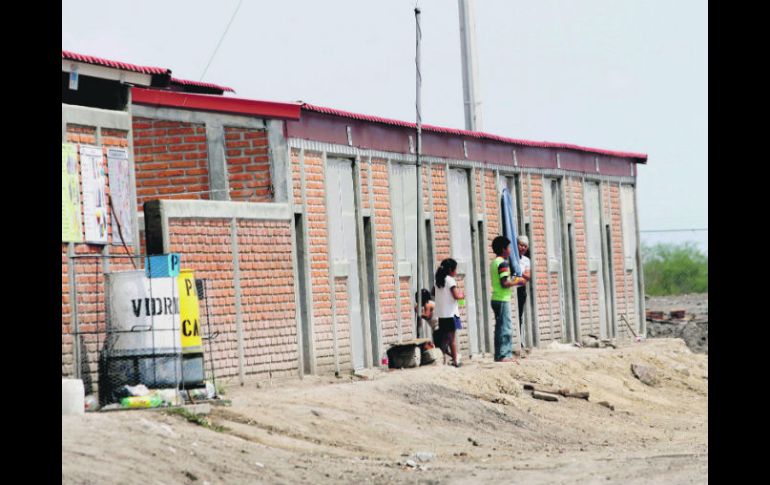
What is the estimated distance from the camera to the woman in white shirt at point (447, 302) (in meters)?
21.8

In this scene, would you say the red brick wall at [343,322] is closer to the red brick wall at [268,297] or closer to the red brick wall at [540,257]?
the red brick wall at [268,297]

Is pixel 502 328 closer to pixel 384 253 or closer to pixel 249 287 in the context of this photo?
pixel 384 253

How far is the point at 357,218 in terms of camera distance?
23500 millimetres

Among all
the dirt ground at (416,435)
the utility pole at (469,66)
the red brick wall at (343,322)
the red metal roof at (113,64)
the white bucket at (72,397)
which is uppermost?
the utility pole at (469,66)

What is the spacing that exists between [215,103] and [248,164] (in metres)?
0.97

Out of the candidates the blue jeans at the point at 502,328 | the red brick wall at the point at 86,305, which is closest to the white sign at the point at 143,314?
the red brick wall at the point at 86,305

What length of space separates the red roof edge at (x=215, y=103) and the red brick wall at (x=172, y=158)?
0.40m

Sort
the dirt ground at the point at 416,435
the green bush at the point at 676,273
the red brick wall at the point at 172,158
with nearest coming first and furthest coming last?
the dirt ground at the point at 416,435, the red brick wall at the point at 172,158, the green bush at the point at 676,273

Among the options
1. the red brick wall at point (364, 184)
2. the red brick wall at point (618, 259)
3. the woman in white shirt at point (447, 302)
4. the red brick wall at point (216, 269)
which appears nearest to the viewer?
the red brick wall at point (216, 269)

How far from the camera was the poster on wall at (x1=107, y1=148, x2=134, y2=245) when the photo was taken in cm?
1689

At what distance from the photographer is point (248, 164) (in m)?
21.2
